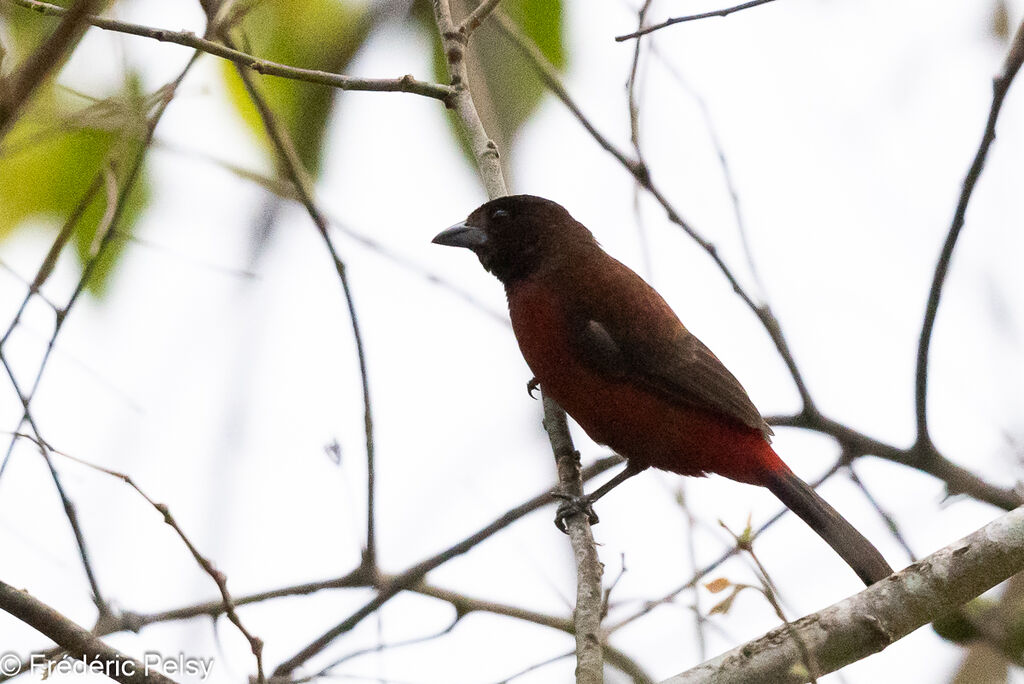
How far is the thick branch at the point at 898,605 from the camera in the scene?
236cm

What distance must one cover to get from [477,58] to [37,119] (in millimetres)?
1568

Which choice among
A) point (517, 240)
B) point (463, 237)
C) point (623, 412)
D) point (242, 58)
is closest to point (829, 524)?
point (623, 412)

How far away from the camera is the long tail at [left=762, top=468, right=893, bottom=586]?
3.73m

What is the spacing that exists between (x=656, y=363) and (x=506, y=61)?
1.26 m

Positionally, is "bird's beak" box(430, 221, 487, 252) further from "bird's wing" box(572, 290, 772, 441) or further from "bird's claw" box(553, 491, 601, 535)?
"bird's claw" box(553, 491, 601, 535)

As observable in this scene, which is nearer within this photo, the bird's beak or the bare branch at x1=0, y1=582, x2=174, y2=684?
the bare branch at x1=0, y1=582, x2=174, y2=684

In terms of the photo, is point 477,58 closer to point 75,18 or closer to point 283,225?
point 283,225

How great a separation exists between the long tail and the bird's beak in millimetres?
1432

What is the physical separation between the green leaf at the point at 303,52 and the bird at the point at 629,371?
73 cm

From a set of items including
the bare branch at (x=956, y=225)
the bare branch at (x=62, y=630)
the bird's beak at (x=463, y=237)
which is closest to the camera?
the bare branch at (x=62, y=630)

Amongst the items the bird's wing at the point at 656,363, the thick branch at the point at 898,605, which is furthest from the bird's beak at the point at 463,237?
the thick branch at the point at 898,605

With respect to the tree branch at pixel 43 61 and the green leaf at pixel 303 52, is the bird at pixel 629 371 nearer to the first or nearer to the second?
the green leaf at pixel 303 52

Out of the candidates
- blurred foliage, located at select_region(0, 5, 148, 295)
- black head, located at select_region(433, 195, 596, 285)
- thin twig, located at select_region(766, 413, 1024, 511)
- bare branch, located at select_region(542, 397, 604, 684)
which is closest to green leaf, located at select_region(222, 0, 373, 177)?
blurred foliage, located at select_region(0, 5, 148, 295)

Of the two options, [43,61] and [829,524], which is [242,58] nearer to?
[43,61]
